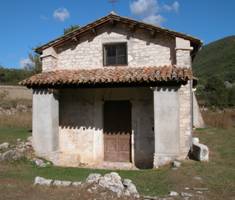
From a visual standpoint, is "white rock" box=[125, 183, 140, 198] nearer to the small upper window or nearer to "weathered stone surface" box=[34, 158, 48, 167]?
"weathered stone surface" box=[34, 158, 48, 167]

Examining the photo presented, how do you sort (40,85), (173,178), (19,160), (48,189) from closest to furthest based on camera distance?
(48,189) → (173,178) → (19,160) → (40,85)

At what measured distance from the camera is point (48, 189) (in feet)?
26.0

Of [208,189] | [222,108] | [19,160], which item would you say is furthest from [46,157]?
[222,108]

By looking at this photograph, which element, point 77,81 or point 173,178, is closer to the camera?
point 173,178

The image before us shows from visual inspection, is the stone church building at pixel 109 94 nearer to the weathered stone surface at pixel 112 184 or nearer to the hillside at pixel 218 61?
the weathered stone surface at pixel 112 184

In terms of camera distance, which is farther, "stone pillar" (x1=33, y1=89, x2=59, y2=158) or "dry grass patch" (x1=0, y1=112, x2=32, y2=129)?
"dry grass patch" (x1=0, y1=112, x2=32, y2=129)

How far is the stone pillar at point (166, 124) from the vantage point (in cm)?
1162

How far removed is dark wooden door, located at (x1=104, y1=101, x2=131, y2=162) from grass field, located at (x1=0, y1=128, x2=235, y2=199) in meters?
2.55

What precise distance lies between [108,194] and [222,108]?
25.9 m

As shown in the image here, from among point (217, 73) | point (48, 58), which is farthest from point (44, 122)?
point (217, 73)

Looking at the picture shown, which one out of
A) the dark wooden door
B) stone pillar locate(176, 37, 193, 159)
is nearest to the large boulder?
stone pillar locate(176, 37, 193, 159)

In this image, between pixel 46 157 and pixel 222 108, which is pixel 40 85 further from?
pixel 222 108

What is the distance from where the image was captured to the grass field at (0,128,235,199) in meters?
8.06

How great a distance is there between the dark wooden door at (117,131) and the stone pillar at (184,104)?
91.0 inches
